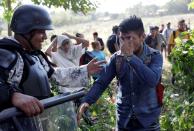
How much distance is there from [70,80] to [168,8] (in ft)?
240

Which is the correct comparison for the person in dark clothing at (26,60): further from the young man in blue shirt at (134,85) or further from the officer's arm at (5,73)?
the young man in blue shirt at (134,85)

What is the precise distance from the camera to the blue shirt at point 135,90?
3.27 meters

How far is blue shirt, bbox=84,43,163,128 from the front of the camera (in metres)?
3.27

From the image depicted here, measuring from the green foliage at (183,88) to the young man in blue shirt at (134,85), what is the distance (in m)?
1.27

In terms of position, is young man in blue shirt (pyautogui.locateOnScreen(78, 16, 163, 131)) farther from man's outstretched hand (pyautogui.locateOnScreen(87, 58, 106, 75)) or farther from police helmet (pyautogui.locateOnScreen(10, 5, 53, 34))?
police helmet (pyautogui.locateOnScreen(10, 5, 53, 34))

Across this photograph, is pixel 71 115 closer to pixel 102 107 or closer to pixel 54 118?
pixel 54 118

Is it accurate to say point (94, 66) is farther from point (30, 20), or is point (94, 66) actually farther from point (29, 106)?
point (29, 106)

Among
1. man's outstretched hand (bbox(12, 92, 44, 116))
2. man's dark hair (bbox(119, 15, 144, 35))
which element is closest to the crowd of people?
man's dark hair (bbox(119, 15, 144, 35))

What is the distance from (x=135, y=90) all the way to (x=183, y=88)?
1880 mm

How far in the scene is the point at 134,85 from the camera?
10.8 feet

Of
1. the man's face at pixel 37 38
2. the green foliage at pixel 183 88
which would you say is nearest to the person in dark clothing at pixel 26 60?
the man's face at pixel 37 38

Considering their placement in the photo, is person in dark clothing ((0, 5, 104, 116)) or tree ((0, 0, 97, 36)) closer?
person in dark clothing ((0, 5, 104, 116))

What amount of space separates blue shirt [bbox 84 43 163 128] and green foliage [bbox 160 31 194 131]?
4.25ft

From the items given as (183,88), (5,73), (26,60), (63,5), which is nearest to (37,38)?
(26,60)
